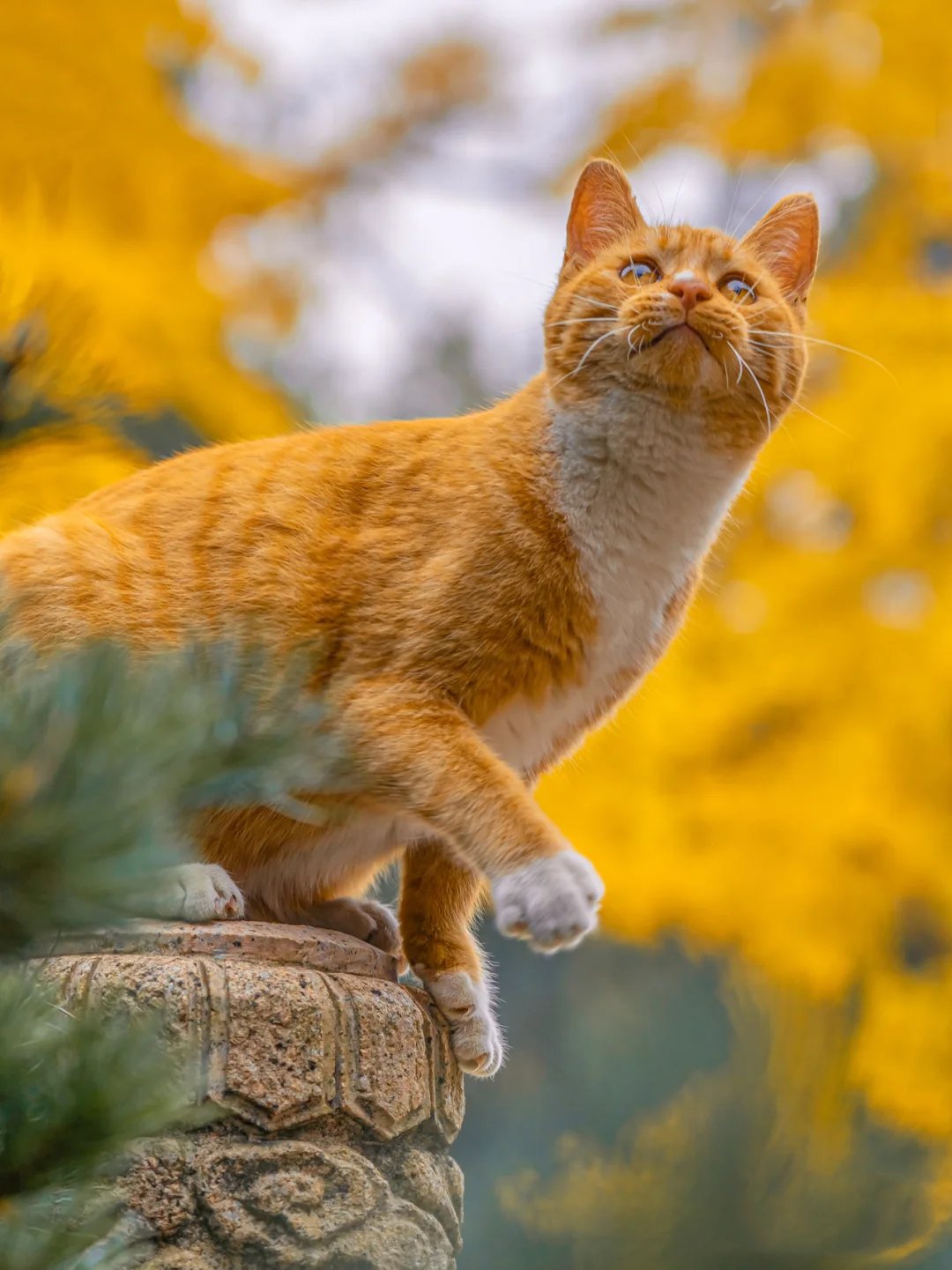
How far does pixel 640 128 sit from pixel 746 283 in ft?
7.29

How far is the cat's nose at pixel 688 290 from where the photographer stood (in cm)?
147

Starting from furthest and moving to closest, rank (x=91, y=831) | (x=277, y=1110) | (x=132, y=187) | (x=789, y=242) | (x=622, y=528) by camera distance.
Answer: (x=132, y=187)
(x=789, y=242)
(x=622, y=528)
(x=277, y=1110)
(x=91, y=831)

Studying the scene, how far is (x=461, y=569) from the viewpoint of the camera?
1.42 metres

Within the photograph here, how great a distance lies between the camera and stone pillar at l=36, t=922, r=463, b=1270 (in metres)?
1.04

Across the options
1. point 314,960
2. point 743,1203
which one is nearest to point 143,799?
point 314,960

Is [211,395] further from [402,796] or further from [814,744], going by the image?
[402,796]

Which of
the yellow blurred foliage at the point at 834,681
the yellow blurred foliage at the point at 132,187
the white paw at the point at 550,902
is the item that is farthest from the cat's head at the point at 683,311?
the yellow blurred foliage at the point at 834,681

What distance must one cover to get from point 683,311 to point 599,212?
0.29m

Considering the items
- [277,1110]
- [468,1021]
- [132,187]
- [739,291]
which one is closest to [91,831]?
[277,1110]

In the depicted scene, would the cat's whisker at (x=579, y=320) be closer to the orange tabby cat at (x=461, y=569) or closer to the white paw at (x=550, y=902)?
the orange tabby cat at (x=461, y=569)

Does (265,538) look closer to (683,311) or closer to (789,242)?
(683,311)

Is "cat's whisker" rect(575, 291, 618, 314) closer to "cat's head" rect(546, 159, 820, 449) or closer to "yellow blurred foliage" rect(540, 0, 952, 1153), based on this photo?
"cat's head" rect(546, 159, 820, 449)

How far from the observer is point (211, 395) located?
10.3ft

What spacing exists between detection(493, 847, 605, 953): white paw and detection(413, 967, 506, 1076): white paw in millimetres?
147
